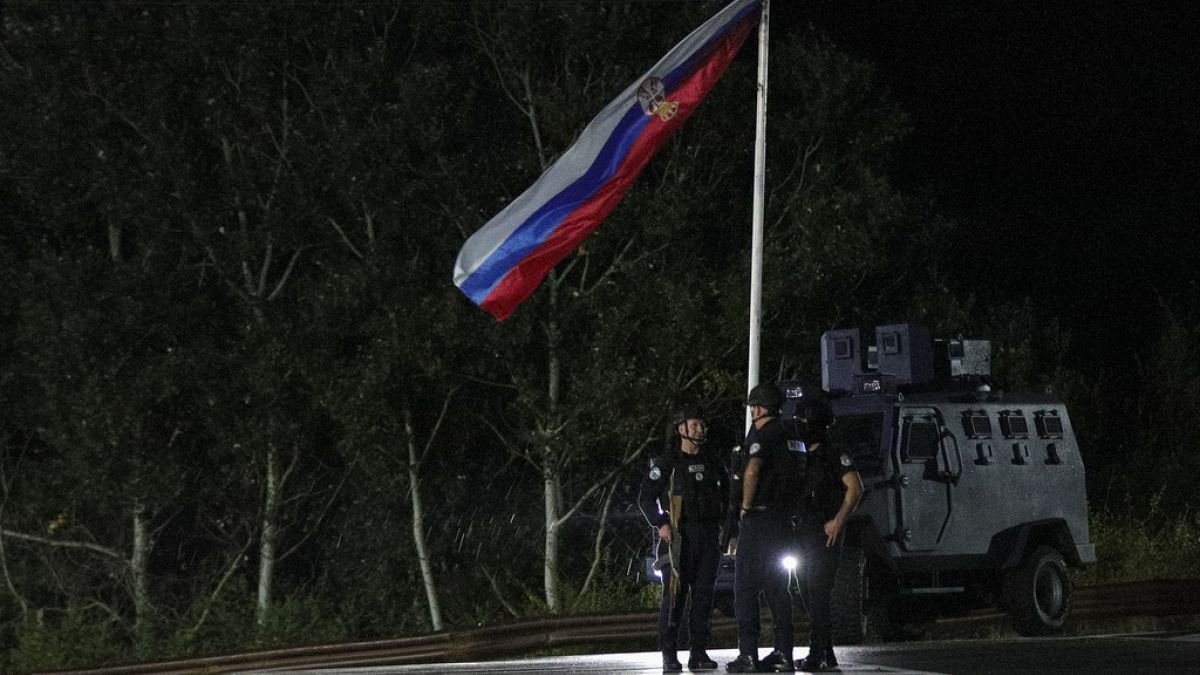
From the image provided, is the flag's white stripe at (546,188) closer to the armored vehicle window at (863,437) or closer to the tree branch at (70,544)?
the armored vehicle window at (863,437)

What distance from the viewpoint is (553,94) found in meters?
24.4

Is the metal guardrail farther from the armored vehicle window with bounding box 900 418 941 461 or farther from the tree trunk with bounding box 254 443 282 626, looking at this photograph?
the tree trunk with bounding box 254 443 282 626

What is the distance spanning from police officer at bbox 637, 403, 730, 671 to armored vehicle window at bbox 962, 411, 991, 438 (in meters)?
3.84

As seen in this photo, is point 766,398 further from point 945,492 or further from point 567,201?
point 567,201

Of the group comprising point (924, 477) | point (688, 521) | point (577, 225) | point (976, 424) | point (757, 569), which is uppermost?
point (577, 225)

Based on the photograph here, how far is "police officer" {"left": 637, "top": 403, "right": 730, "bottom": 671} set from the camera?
13555mm

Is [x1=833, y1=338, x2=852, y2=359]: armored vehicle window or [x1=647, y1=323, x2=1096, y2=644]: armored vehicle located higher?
[x1=833, y1=338, x2=852, y2=359]: armored vehicle window

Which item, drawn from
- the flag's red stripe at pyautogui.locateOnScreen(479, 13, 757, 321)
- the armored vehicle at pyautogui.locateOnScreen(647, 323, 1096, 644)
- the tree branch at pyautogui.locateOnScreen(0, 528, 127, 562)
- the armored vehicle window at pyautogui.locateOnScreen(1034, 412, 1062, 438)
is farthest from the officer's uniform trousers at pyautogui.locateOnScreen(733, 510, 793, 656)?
the tree branch at pyautogui.locateOnScreen(0, 528, 127, 562)

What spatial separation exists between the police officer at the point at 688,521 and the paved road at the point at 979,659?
312mm

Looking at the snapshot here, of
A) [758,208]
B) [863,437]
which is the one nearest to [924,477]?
[863,437]

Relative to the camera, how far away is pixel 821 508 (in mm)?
12930

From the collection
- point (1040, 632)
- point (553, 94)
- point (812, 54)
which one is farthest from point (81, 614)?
point (1040, 632)

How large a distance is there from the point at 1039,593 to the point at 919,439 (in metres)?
1.91

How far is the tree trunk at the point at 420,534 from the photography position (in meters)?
24.6
